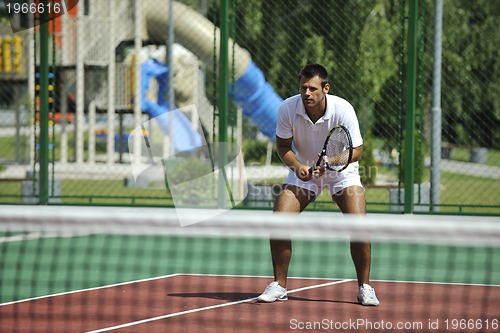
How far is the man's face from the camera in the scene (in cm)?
613

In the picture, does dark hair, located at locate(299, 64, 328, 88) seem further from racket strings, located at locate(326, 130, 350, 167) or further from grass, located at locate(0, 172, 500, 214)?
grass, located at locate(0, 172, 500, 214)

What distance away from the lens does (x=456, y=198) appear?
50.0 feet

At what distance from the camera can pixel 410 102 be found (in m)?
10.9

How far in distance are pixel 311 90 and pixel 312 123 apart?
0.82 feet

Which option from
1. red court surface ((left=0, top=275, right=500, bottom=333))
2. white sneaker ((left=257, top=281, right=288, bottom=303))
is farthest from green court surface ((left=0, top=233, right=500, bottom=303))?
white sneaker ((left=257, top=281, right=288, bottom=303))

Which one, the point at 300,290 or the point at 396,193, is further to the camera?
the point at 396,193

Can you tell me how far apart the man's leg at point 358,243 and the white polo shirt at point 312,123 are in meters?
0.17

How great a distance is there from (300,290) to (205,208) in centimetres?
436

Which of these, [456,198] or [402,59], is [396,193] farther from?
[456,198]

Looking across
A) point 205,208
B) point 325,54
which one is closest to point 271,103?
point 325,54

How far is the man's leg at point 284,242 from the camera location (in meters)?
6.23

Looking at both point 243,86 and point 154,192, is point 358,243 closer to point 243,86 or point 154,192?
point 154,192

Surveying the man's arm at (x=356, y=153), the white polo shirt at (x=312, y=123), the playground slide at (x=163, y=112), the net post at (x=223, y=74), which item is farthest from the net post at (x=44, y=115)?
the playground slide at (x=163, y=112)

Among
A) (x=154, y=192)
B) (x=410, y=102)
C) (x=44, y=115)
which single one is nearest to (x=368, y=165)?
(x=154, y=192)
